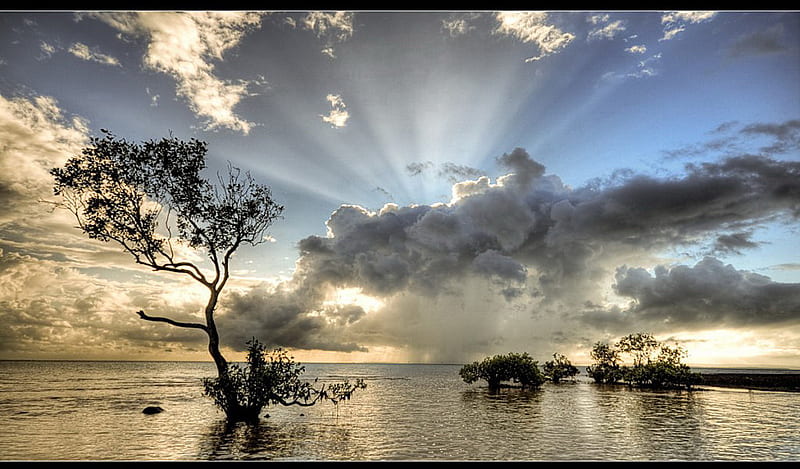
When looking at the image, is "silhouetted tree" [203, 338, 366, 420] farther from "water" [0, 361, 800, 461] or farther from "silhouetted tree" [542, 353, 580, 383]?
"silhouetted tree" [542, 353, 580, 383]

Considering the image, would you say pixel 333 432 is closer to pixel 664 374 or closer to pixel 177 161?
pixel 177 161

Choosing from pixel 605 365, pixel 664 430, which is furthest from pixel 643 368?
pixel 664 430

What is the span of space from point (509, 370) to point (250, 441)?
70105 millimetres

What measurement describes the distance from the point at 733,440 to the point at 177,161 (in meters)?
47.3

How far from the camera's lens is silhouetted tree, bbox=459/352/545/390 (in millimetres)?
92188

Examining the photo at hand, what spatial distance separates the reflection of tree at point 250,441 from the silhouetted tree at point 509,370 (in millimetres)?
61257

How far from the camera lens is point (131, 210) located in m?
36.2

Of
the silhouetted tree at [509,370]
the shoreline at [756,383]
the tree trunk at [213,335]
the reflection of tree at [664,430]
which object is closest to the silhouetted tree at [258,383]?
the tree trunk at [213,335]

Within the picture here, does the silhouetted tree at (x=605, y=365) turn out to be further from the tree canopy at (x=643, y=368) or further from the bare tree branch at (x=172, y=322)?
the bare tree branch at (x=172, y=322)

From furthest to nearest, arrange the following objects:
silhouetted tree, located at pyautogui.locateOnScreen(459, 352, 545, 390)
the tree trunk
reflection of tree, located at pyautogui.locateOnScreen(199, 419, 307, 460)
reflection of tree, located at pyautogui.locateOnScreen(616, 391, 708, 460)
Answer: silhouetted tree, located at pyautogui.locateOnScreen(459, 352, 545, 390) < the tree trunk < reflection of tree, located at pyautogui.locateOnScreen(616, 391, 708, 460) < reflection of tree, located at pyautogui.locateOnScreen(199, 419, 307, 460)

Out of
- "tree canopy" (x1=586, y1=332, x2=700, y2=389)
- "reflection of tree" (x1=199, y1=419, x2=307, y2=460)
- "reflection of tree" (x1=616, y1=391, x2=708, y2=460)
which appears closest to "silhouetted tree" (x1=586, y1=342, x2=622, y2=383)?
"tree canopy" (x1=586, y1=332, x2=700, y2=389)

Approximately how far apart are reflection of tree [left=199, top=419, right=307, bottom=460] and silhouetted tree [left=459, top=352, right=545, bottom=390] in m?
61.3
